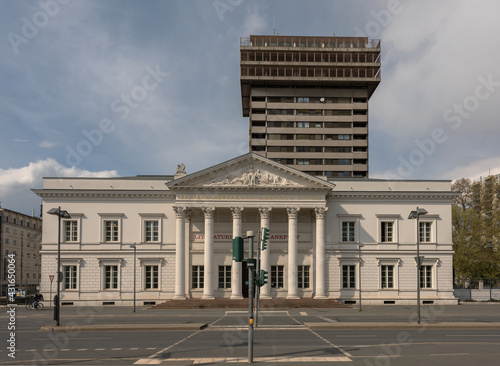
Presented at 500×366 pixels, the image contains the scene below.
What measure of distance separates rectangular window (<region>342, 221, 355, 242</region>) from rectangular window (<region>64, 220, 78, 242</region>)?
28449mm

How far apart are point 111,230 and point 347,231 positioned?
25.2 meters

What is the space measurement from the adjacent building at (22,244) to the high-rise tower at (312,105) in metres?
48.0

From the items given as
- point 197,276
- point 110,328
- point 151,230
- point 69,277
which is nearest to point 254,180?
point 197,276

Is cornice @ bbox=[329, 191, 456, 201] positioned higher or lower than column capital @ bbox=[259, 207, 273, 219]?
higher

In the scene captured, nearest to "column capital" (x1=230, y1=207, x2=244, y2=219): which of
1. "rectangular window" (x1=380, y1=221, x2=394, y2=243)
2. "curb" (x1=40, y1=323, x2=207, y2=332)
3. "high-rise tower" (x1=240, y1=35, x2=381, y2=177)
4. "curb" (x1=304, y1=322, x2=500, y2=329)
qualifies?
"rectangular window" (x1=380, y1=221, x2=394, y2=243)

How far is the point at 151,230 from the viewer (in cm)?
5000

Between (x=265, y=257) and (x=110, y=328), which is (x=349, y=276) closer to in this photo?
(x=265, y=257)

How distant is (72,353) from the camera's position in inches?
734

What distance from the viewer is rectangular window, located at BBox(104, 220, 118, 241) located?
4991cm

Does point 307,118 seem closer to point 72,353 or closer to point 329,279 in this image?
point 329,279

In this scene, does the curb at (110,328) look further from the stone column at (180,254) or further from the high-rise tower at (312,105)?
the high-rise tower at (312,105)

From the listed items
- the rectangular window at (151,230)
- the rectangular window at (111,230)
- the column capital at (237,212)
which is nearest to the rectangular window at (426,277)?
the column capital at (237,212)

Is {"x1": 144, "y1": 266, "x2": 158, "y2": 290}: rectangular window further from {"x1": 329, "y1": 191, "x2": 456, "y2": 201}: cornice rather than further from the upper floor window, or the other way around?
the upper floor window

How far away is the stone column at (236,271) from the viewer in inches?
1850
